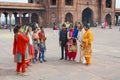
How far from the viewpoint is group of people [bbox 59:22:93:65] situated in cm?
930

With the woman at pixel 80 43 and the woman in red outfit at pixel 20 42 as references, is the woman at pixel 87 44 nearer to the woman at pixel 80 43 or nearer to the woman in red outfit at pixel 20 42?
the woman at pixel 80 43

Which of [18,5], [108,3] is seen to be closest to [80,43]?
[18,5]

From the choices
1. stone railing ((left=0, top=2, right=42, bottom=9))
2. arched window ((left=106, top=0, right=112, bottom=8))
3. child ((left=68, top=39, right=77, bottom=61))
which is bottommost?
child ((left=68, top=39, right=77, bottom=61))

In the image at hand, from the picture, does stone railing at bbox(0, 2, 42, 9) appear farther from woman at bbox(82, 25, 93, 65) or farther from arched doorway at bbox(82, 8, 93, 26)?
woman at bbox(82, 25, 93, 65)

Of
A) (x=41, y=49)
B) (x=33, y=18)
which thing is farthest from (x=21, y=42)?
(x=33, y=18)

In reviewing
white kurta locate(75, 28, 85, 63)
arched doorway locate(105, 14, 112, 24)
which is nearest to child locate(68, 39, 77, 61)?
white kurta locate(75, 28, 85, 63)

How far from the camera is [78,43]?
9664 millimetres

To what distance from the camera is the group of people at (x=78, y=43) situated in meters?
9.30

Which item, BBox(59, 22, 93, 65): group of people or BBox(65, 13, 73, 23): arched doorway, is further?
BBox(65, 13, 73, 23): arched doorway

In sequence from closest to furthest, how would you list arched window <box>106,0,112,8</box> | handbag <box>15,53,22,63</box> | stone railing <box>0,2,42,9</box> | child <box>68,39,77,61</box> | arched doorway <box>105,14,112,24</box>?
1. handbag <box>15,53,22,63</box>
2. child <box>68,39,77,61</box>
3. stone railing <box>0,2,42,9</box>
4. arched doorway <box>105,14,112,24</box>
5. arched window <box>106,0,112,8</box>

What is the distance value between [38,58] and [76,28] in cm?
180

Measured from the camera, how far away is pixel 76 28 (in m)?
10.1

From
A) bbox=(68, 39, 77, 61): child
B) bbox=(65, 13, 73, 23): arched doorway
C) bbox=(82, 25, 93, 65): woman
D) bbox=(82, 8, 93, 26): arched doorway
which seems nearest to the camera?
bbox=(82, 25, 93, 65): woman

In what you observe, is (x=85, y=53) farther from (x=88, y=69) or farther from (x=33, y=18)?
(x=33, y=18)
